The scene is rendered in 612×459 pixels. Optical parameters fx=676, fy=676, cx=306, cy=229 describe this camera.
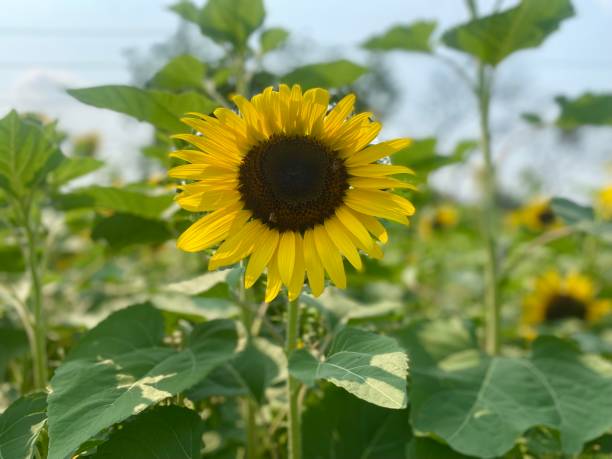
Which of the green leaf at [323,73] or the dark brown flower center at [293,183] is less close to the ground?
the green leaf at [323,73]

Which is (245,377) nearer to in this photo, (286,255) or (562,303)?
(286,255)

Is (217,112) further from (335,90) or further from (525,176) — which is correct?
(525,176)

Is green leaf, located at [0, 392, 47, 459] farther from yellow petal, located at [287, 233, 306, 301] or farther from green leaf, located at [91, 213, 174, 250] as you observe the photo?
green leaf, located at [91, 213, 174, 250]

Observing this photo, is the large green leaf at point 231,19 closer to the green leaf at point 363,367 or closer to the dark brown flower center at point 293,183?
the dark brown flower center at point 293,183

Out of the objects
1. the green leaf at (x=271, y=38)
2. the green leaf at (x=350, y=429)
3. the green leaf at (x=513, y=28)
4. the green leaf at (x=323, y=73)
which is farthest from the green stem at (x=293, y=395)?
the green leaf at (x=513, y=28)

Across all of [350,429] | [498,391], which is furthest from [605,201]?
[350,429]

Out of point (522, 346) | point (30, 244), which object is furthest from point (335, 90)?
point (522, 346)

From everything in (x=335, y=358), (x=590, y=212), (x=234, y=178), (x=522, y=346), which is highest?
(x=234, y=178)
